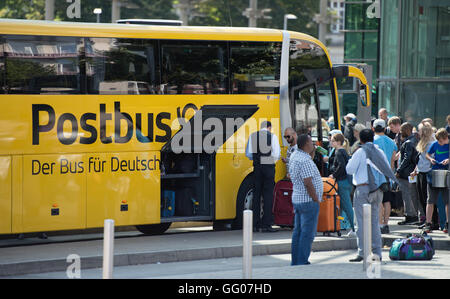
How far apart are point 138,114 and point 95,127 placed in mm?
737

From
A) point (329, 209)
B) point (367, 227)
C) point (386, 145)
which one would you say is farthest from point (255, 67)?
point (367, 227)

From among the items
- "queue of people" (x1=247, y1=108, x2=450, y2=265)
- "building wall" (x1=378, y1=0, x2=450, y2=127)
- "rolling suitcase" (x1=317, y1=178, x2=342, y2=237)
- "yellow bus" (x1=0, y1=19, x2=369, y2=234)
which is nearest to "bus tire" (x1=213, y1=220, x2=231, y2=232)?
"yellow bus" (x1=0, y1=19, x2=369, y2=234)

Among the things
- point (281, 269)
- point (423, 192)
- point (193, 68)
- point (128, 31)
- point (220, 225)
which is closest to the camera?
point (281, 269)

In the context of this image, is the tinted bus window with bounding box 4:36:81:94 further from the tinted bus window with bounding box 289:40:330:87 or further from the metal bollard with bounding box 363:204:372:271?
the metal bollard with bounding box 363:204:372:271

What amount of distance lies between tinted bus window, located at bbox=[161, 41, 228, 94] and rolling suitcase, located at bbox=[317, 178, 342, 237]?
2375mm

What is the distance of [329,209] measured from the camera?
13.7 metres

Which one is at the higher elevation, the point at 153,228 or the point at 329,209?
the point at 329,209

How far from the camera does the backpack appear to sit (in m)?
12.0

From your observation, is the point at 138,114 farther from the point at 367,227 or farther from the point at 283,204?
the point at 367,227

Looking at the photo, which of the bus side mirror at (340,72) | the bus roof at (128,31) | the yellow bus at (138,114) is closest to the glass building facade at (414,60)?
the bus side mirror at (340,72)

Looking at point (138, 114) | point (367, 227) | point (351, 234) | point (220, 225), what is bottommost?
point (220, 225)

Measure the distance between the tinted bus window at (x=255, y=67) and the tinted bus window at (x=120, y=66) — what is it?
1.49 metres

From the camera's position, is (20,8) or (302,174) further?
(20,8)
